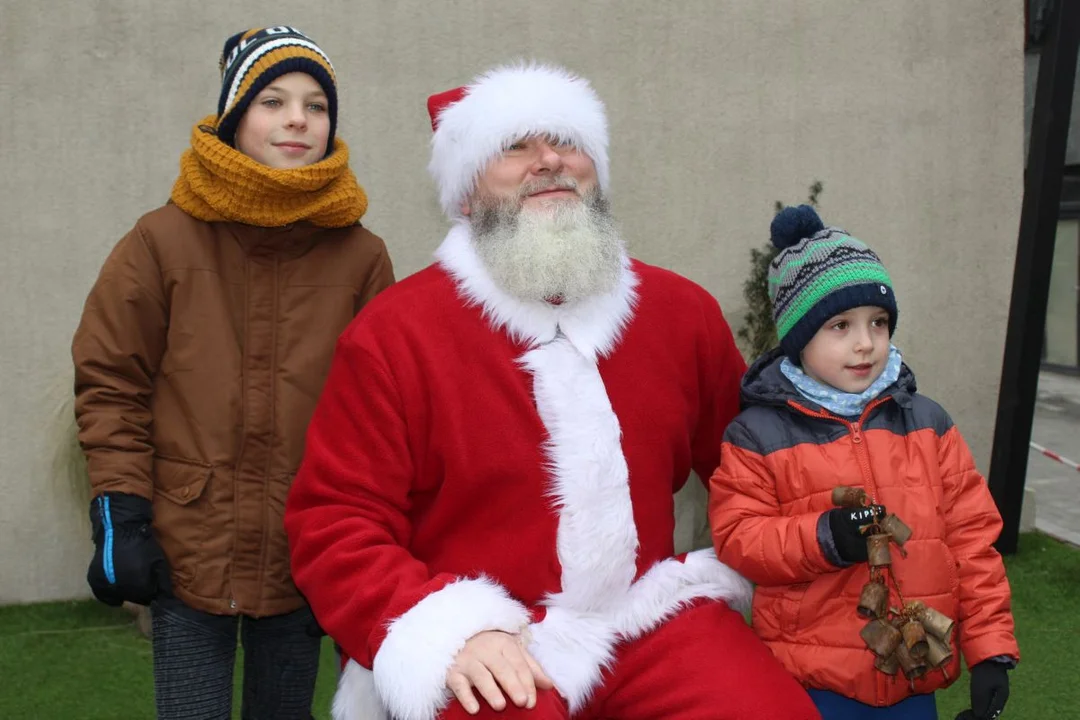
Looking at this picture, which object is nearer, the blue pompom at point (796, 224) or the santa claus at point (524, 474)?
the santa claus at point (524, 474)

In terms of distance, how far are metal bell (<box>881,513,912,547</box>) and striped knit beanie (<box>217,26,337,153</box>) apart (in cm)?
146

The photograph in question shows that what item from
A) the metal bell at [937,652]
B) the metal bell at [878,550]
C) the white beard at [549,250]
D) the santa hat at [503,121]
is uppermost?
the santa hat at [503,121]

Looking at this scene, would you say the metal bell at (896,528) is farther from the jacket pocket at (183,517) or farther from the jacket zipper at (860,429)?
the jacket pocket at (183,517)

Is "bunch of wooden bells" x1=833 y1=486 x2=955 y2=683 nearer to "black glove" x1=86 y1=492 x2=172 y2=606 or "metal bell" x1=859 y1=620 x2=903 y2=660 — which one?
"metal bell" x1=859 y1=620 x2=903 y2=660

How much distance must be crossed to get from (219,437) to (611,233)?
3.11 ft

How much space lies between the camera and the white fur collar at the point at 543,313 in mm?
2029

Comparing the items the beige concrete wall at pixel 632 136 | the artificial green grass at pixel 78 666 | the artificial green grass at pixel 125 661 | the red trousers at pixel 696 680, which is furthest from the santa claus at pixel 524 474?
the beige concrete wall at pixel 632 136

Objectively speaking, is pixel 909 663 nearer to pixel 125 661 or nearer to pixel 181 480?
pixel 181 480

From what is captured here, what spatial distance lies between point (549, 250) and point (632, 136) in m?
3.24

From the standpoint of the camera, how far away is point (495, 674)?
5.54ft

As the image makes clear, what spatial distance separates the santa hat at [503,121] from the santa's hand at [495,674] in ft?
3.21

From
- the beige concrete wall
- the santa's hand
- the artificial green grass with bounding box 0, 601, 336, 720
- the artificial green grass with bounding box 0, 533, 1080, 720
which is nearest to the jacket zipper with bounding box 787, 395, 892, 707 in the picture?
the santa's hand

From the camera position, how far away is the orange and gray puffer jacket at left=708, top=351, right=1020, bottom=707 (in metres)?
1.96

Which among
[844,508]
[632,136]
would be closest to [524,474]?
[844,508]
